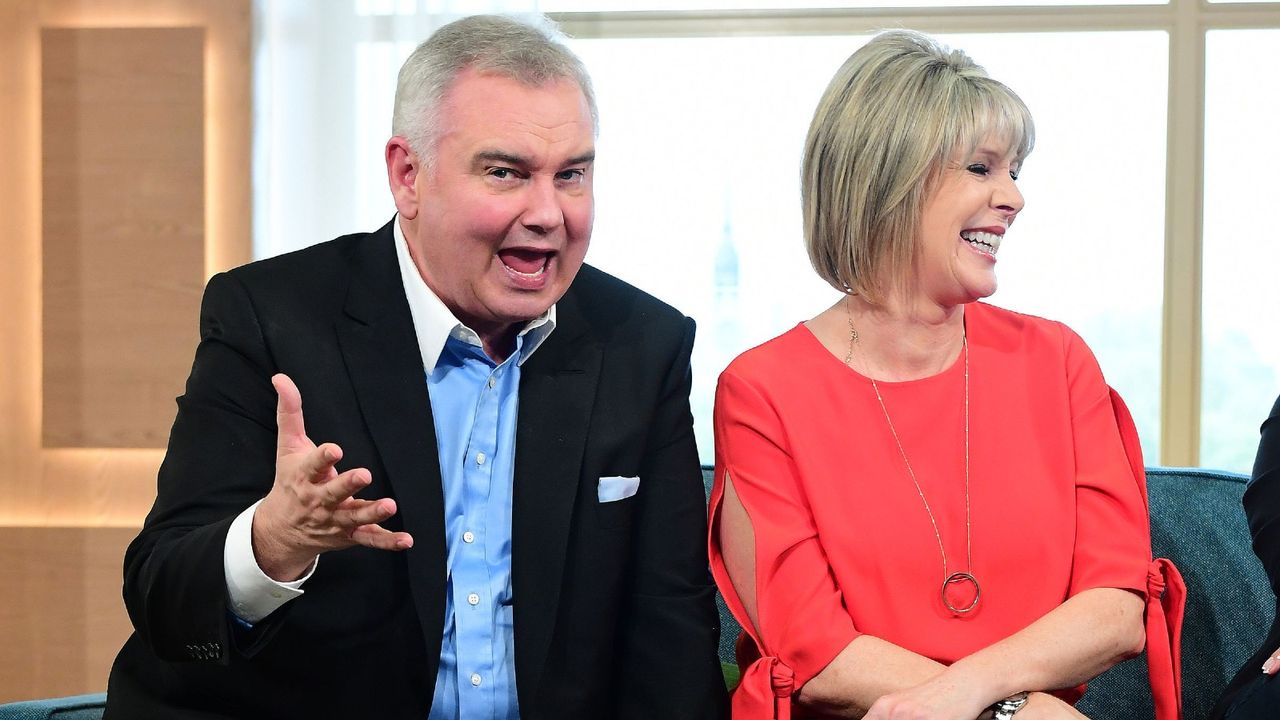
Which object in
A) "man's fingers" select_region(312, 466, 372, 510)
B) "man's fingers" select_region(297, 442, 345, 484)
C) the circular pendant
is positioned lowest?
the circular pendant

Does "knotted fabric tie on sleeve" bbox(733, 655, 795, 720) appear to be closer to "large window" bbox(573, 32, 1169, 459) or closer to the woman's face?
the woman's face

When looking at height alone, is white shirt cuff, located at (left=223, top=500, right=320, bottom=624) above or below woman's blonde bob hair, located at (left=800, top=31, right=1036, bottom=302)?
below

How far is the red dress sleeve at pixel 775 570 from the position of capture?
5.16ft

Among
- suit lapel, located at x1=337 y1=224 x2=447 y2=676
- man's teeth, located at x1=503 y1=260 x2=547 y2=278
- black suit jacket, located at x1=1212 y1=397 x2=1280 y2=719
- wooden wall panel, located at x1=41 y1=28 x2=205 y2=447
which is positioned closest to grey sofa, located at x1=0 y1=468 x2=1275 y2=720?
black suit jacket, located at x1=1212 y1=397 x2=1280 y2=719

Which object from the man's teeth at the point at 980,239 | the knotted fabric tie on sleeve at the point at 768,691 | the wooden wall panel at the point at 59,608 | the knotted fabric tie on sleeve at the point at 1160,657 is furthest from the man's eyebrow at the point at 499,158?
the wooden wall panel at the point at 59,608

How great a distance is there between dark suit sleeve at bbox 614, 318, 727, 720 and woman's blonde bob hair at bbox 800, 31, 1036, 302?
0.96ft

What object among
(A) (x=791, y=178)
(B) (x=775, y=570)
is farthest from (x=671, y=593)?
(A) (x=791, y=178)

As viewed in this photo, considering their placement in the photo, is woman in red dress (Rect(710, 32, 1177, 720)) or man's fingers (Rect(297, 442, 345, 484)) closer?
man's fingers (Rect(297, 442, 345, 484))

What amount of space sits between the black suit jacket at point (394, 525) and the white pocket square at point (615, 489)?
0.01 meters

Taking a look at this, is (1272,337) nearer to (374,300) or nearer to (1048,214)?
(1048,214)

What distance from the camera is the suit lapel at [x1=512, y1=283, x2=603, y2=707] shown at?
155 centimetres

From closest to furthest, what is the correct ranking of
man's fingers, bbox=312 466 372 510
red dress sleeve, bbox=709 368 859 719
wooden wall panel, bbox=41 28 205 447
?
man's fingers, bbox=312 466 372 510 → red dress sleeve, bbox=709 368 859 719 → wooden wall panel, bbox=41 28 205 447

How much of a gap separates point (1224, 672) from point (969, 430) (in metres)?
0.67

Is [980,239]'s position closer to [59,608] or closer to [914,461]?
[914,461]
